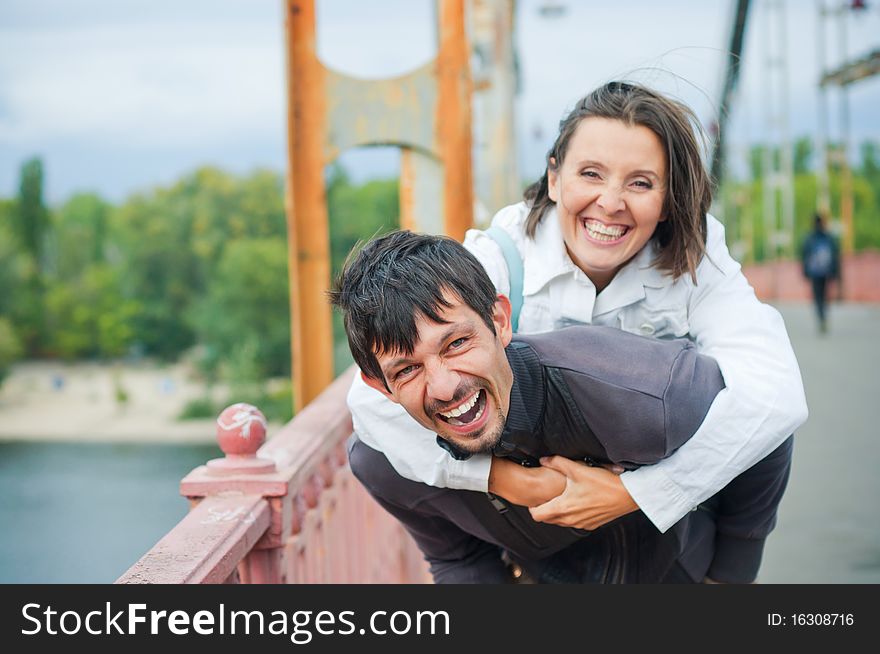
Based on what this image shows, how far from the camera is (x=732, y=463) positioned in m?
1.98

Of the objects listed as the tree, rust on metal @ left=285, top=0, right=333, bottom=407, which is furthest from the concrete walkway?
the tree

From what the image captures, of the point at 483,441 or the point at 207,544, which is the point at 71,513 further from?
the point at 483,441

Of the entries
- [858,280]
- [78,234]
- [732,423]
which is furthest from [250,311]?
[732,423]

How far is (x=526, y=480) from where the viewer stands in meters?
2.05

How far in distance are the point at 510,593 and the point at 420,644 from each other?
22cm

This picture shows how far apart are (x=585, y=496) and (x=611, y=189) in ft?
1.94

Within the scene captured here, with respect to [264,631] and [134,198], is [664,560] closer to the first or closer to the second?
[264,631]

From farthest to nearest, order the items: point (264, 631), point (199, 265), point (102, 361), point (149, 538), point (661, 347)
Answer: point (102, 361), point (199, 265), point (149, 538), point (661, 347), point (264, 631)

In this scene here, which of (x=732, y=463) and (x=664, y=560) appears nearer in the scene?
(x=732, y=463)

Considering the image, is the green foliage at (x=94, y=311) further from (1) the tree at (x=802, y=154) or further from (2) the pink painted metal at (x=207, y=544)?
(2) the pink painted metal at (x=207, y=544)

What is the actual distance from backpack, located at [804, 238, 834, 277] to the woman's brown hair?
1205 centimetres

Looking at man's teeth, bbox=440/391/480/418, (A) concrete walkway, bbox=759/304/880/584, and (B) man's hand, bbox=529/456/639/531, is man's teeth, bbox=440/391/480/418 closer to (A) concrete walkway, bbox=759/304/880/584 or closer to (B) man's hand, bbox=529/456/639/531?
(B) man's hand, bbox=529/456/639/531

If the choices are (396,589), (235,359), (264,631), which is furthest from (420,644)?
(235,359)

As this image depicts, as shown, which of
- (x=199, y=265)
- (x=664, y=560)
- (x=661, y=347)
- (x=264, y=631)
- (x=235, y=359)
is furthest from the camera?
(x=199, y=265)
